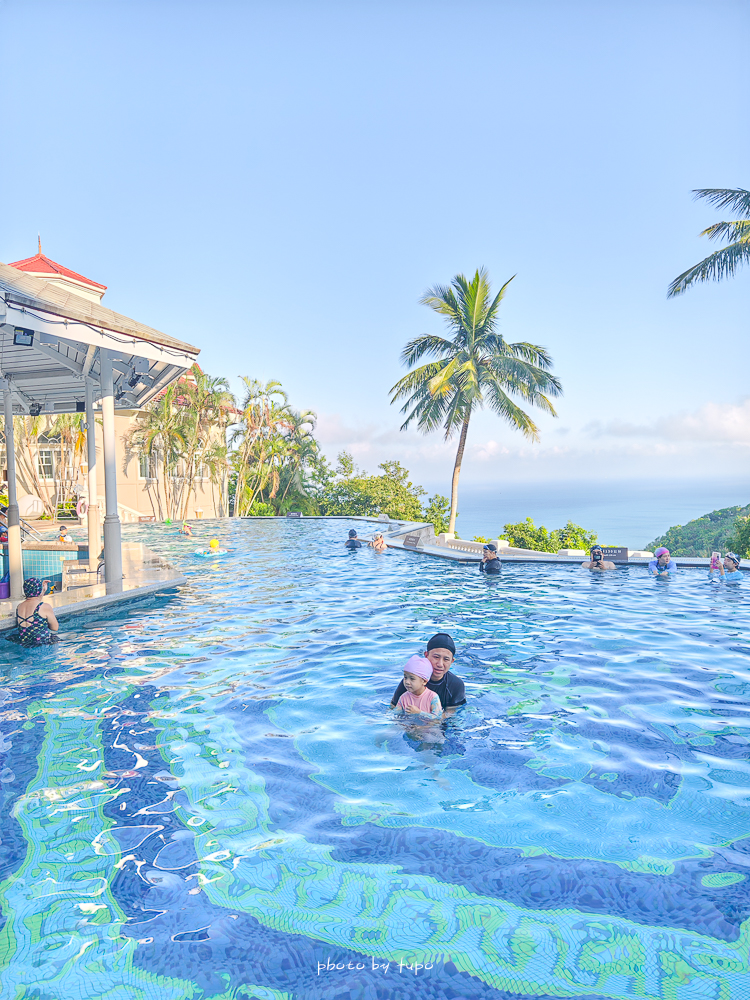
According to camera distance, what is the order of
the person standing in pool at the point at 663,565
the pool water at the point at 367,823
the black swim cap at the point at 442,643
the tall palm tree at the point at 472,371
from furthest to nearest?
the tall palm tree at the point at 472,371, the person standing in pool at the point at 663,565, the black swim cap at the point at 442,643, the pool water at the point at 367,823

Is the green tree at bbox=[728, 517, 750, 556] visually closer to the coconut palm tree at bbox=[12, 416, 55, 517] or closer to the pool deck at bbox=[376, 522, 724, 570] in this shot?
the pool deck at bbox=[376, 522, 724, 570]

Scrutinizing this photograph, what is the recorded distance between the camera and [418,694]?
16.8ft

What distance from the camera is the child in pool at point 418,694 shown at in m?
4.91

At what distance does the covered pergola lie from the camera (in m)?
7.39

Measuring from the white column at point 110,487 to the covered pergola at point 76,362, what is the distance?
0.02m

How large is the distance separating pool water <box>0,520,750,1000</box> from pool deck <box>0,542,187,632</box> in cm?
89

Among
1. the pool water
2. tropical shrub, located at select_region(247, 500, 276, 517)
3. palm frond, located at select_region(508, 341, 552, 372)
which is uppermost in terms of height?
palm frond, located at select_region(508, 341, 552, 372)

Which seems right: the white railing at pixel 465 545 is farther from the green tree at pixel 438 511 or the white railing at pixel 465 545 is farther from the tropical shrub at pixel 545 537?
the green tree at pixel 438 511

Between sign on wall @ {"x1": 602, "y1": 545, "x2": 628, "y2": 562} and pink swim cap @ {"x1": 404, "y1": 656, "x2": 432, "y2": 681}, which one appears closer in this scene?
pink swim cap @ {"x1": 404, "y1": 656, "x2": 432, "y2": 681}

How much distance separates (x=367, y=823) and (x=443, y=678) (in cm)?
180

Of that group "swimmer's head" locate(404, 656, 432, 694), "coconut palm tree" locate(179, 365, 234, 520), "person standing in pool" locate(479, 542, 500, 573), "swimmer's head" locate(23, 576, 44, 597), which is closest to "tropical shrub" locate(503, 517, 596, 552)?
"person standing in pool" locate(479, 542, 500, 573)

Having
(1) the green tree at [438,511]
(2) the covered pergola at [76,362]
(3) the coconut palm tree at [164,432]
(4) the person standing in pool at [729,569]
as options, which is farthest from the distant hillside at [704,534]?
(2) the covered pergola at [76,362]

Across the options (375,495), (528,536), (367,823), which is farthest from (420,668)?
(375,495)

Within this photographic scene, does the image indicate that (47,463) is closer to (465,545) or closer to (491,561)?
(465,545)
